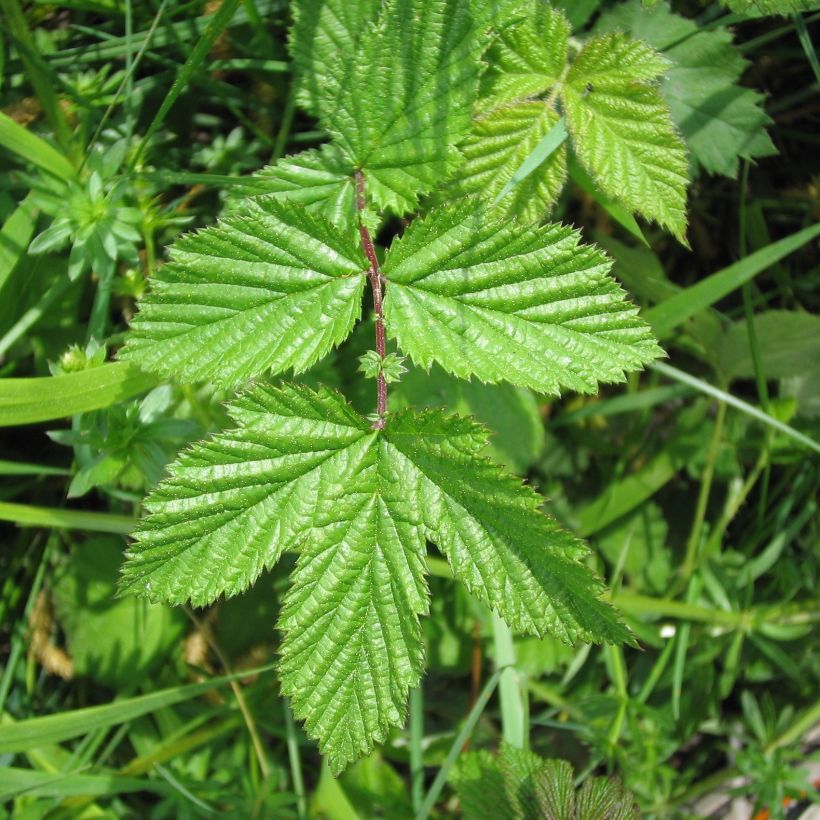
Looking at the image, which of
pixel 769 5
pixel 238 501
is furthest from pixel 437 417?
pixel 769 5

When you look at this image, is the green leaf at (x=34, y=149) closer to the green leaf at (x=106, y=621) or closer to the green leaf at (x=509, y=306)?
the green leaf at (x=509, y=306)

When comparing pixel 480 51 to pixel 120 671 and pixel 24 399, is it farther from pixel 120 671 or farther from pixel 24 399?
pixel 120 671

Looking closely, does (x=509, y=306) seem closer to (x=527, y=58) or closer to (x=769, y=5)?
(x=527, y=58)

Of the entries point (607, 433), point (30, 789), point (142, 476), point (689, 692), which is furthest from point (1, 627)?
point (689, 692)

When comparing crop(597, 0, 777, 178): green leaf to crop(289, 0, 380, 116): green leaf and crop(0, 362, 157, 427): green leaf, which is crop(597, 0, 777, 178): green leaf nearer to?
crop(289, 0, 380, 116): green leaf

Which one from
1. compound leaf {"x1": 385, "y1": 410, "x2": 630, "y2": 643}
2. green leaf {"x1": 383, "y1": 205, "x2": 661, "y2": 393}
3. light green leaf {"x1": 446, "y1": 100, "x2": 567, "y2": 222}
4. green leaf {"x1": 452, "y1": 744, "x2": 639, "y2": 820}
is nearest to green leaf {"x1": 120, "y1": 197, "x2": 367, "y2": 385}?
green leaf {"x1": 383, "y1": 205, "x2": 661, "y2": 393}

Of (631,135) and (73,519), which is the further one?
(73,519)

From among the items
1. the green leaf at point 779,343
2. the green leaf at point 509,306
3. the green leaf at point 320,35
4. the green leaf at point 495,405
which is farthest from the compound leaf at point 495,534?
the green leaf at point 779,343
